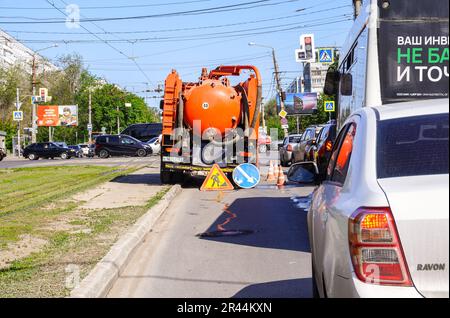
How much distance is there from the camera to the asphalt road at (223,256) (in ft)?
21.1

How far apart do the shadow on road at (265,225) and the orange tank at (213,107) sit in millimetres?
4174

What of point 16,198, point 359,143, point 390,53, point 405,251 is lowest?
point 16,198

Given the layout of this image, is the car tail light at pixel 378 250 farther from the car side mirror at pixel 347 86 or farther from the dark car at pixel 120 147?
the dark car at pixel 120 147

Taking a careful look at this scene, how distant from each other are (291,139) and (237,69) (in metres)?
11.1

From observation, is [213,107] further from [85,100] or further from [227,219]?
[85,100]

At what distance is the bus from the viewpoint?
8000mm

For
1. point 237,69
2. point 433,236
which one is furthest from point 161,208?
point 433,236

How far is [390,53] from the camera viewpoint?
8227 mm

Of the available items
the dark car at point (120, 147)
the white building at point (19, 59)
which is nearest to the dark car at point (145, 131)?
the dark car at point (120, 147)

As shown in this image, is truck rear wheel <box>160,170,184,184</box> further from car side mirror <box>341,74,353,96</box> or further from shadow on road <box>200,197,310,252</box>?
car side mirror <box>341,74,353,96</box>

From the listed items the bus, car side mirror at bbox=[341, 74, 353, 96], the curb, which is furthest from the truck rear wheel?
the bus

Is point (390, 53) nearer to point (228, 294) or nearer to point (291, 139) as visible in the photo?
point (228, 294)

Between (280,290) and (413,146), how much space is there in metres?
3.17
